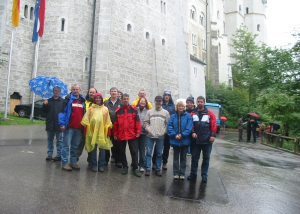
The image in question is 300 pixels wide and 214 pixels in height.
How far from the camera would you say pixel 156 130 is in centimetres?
696

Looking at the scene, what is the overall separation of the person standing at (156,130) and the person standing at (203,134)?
0.71 m

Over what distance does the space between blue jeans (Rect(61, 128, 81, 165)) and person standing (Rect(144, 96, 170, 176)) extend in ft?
5.22

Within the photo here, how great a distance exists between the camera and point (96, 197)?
5.00 m

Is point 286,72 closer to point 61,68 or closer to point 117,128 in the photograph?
point 61,68

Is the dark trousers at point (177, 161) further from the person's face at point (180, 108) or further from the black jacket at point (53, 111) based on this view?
the black jacket at point (53, 111)

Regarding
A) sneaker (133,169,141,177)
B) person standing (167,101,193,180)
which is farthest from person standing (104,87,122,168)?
person standing (167,101,193,180)

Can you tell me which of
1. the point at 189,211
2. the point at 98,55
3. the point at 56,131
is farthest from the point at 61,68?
the point at 189,211

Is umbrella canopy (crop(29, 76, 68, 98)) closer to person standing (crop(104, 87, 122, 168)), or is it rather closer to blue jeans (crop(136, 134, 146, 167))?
person standing (crop(104, 87, 122, 168))

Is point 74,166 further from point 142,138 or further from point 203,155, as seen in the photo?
point 203,155

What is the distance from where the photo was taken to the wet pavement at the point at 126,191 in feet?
15.1

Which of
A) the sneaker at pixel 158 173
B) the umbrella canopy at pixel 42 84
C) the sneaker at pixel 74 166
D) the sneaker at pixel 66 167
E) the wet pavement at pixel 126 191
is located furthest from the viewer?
the umbrella canopy at pixel 42 84

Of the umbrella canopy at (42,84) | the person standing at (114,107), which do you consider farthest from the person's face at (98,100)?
the umbrella canopy at (42,84)

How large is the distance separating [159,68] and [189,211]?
2392cm

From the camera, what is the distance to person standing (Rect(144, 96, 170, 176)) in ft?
22.8
